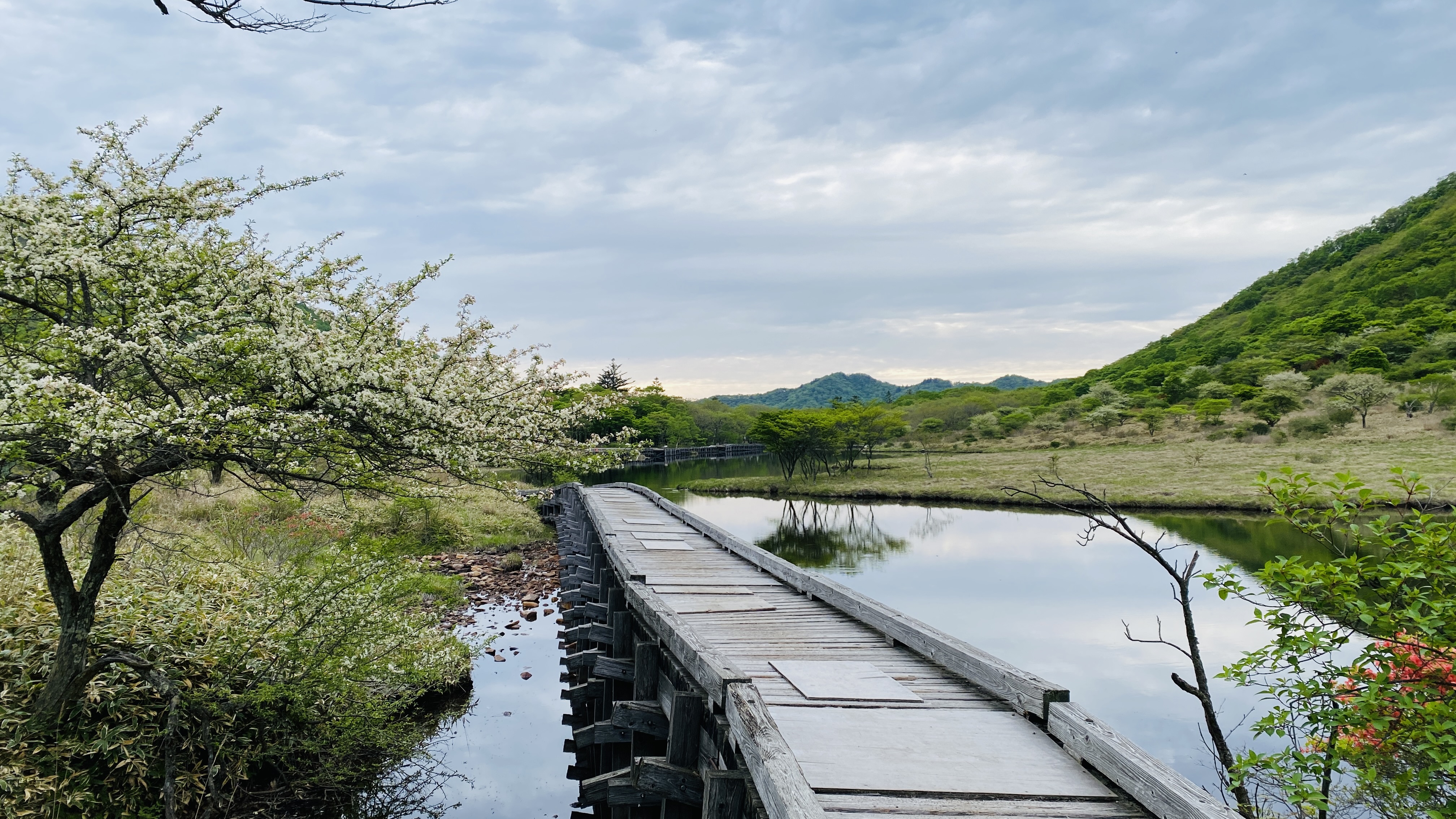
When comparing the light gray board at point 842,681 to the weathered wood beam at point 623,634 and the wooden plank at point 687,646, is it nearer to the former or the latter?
the wooden plank at point 687,646

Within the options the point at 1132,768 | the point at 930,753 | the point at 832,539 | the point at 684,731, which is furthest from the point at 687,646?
the point at 832,539

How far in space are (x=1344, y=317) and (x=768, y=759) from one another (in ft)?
272

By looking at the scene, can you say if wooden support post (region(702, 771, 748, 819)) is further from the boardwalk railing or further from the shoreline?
the boardwalk railing

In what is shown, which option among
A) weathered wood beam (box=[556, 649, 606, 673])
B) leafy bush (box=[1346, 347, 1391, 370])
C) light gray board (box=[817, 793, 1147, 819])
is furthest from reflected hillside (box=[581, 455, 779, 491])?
leafy bush (box=[1346, 347, 1391, 370])

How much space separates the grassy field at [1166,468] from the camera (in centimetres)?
2948

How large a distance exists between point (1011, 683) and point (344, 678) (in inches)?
223

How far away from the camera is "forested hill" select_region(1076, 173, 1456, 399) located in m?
54.6

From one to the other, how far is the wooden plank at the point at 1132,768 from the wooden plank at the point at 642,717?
10.4ft

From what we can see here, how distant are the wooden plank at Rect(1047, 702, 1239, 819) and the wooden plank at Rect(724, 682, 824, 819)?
153 cm

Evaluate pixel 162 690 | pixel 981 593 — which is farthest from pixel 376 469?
pixel 981 593

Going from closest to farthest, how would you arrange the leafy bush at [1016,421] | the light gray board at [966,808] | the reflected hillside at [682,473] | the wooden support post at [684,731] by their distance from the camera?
the light gray board at [966,808] → the wooden support post at [684,731] → the reflected hillside at [682,473] → the leafy bush at [1016,421]

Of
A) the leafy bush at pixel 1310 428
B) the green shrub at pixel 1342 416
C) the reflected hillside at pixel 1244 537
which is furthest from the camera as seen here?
the green shrub at pixel 1342 416

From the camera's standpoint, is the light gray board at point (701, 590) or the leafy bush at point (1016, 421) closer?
the light gray board at point (701, 590)

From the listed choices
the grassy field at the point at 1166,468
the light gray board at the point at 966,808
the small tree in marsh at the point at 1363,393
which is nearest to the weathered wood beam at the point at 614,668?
the light gray board at the point at 966,808
